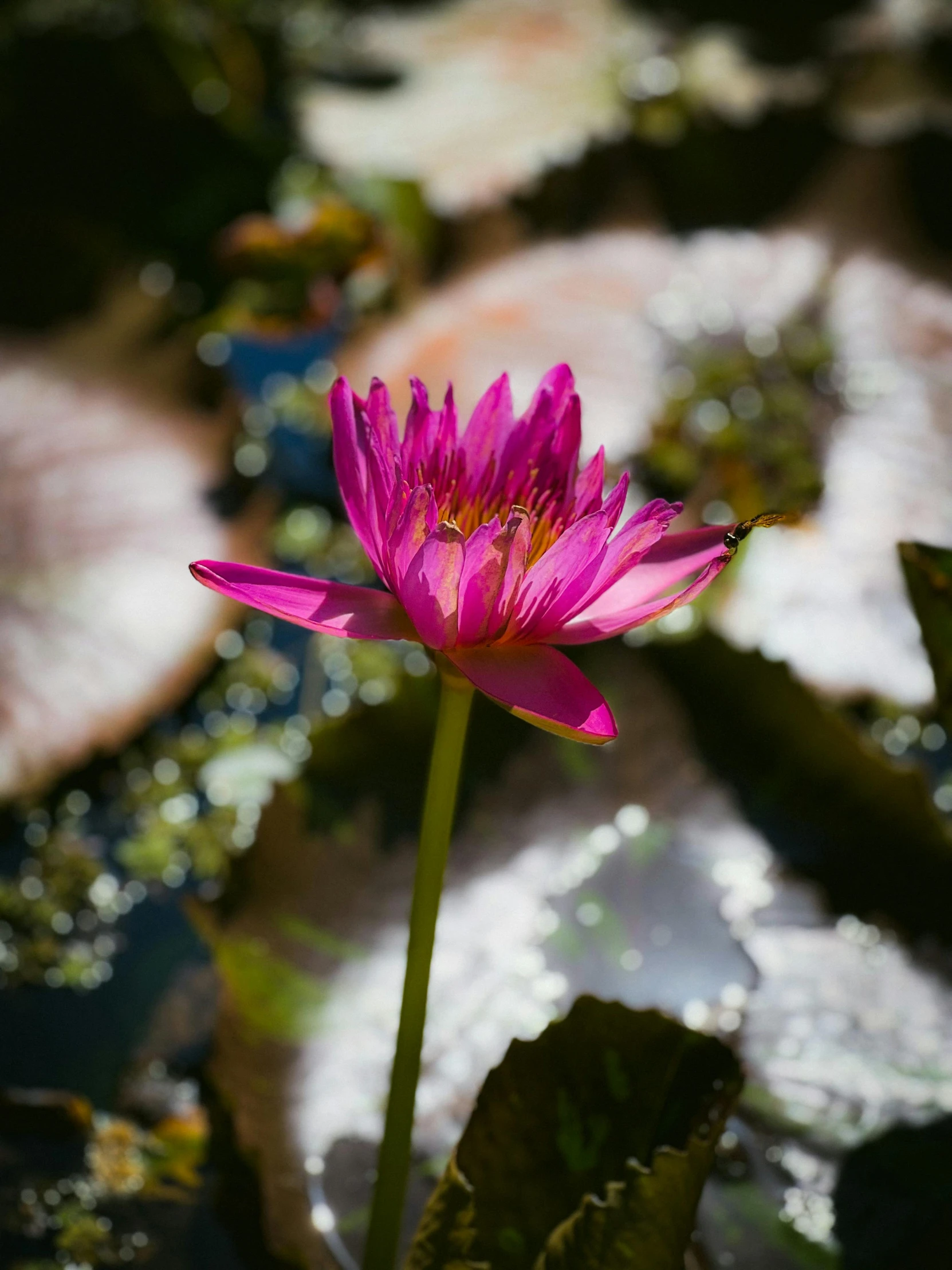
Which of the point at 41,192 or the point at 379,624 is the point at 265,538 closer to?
the point at 379,624

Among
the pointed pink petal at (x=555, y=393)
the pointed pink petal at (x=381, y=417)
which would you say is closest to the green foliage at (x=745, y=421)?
the pointed pink petal at (x=555, y=393)

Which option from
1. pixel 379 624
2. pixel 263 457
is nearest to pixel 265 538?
pixel 263 457

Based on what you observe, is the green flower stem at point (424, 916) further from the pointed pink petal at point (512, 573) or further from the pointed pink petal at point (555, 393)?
the pointed pink petal at point (555, 393)

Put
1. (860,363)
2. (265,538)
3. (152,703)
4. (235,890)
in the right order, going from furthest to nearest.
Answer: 1. (860,363)
2. (265,538)
3. (152,703)
4. (235,890)

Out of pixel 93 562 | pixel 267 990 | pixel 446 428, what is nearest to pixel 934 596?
pixel 446 428

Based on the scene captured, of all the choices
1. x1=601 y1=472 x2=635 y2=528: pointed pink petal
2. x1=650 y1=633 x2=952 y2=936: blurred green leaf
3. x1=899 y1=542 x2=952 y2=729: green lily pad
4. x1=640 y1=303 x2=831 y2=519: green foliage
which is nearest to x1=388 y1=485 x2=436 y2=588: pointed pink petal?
x1=601 y1=472 x2=635 y2=528: pointed pink petal

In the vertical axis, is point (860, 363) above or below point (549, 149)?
below
